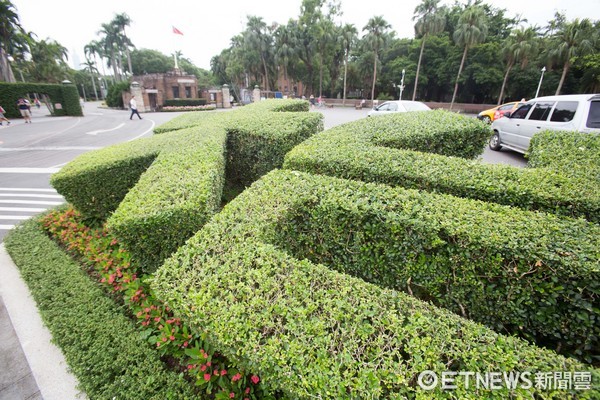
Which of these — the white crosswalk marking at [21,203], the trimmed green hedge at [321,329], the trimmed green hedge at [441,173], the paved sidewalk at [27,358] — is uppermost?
the trimmed green hedge at [441,173]

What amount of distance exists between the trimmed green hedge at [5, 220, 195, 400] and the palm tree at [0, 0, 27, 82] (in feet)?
116

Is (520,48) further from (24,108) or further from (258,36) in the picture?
(24,108)

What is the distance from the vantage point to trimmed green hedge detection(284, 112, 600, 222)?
3064 millimetres

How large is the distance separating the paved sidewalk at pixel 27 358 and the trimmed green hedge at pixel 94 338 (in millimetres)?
134

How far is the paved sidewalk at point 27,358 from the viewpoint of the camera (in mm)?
2617

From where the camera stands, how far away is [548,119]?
25.0 ft

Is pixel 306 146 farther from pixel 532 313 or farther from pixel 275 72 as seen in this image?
pixel 275 72

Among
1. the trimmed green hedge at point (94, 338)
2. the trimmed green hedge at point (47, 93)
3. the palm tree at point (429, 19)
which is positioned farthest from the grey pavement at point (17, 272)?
the palm tree at point (429, 19)

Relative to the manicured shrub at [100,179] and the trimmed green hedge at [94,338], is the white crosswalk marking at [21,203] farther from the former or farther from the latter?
the trimmed green hedge at [94,338]

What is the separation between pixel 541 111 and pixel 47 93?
34.0 metres

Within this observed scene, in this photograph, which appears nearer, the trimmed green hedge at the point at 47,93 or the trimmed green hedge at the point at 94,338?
the trimmed green hedge at the point at 94,338

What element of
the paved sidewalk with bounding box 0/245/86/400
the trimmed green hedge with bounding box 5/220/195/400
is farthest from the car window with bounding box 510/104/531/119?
the paved sidewalk with bounding box 0/245/86/400

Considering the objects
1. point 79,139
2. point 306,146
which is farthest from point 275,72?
point 306,146

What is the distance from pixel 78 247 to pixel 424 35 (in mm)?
42226
